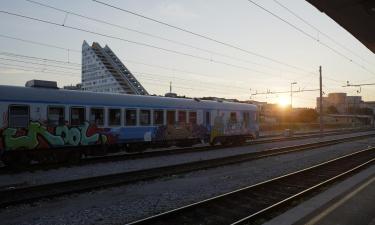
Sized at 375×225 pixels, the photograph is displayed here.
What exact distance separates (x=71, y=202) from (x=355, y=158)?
1655cm

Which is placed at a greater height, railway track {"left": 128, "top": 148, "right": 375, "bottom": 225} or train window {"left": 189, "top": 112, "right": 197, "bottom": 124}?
train window {"left": 189, "top": 112, "right": 197, "bottom": 124}

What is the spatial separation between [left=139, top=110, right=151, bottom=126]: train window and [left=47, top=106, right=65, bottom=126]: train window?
4.71 metres

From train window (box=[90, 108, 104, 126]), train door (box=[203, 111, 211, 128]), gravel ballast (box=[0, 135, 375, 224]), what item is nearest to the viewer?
gravel ballast (box=[0, 135, 375, 224])

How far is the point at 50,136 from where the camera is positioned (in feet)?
55.9

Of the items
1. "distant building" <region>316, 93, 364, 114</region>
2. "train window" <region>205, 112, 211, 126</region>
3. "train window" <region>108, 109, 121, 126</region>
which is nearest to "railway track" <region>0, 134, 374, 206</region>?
"train window" <region>108, 109, 121, 126</region>

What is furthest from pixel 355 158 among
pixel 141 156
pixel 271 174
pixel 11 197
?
pixel 11 197

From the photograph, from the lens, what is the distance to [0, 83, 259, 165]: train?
1602cm

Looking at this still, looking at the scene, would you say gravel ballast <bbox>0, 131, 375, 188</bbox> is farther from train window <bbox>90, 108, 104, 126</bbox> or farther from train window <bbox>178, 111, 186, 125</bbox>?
train window <bbox>178, 111, 186, 125</bbox>

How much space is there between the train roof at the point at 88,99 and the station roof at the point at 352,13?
420 inches

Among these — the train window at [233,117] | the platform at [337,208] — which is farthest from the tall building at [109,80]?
the platform at [337,208]

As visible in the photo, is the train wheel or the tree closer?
the train wheel

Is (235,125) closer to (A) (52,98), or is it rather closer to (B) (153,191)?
(A) (52,98)

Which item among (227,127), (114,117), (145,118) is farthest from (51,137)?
(227,127)

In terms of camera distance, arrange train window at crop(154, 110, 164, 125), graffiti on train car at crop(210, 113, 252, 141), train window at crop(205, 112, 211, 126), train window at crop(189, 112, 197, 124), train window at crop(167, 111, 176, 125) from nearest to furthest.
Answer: train window at crop(154, 110, 164, 125), train window at crop(167, 111, 176, 125), train window at crop(189, 112, 197, 124), train window at crop(205, 112, 211, 126), graffiti on train car at crop(210, 113, 252, 141)
